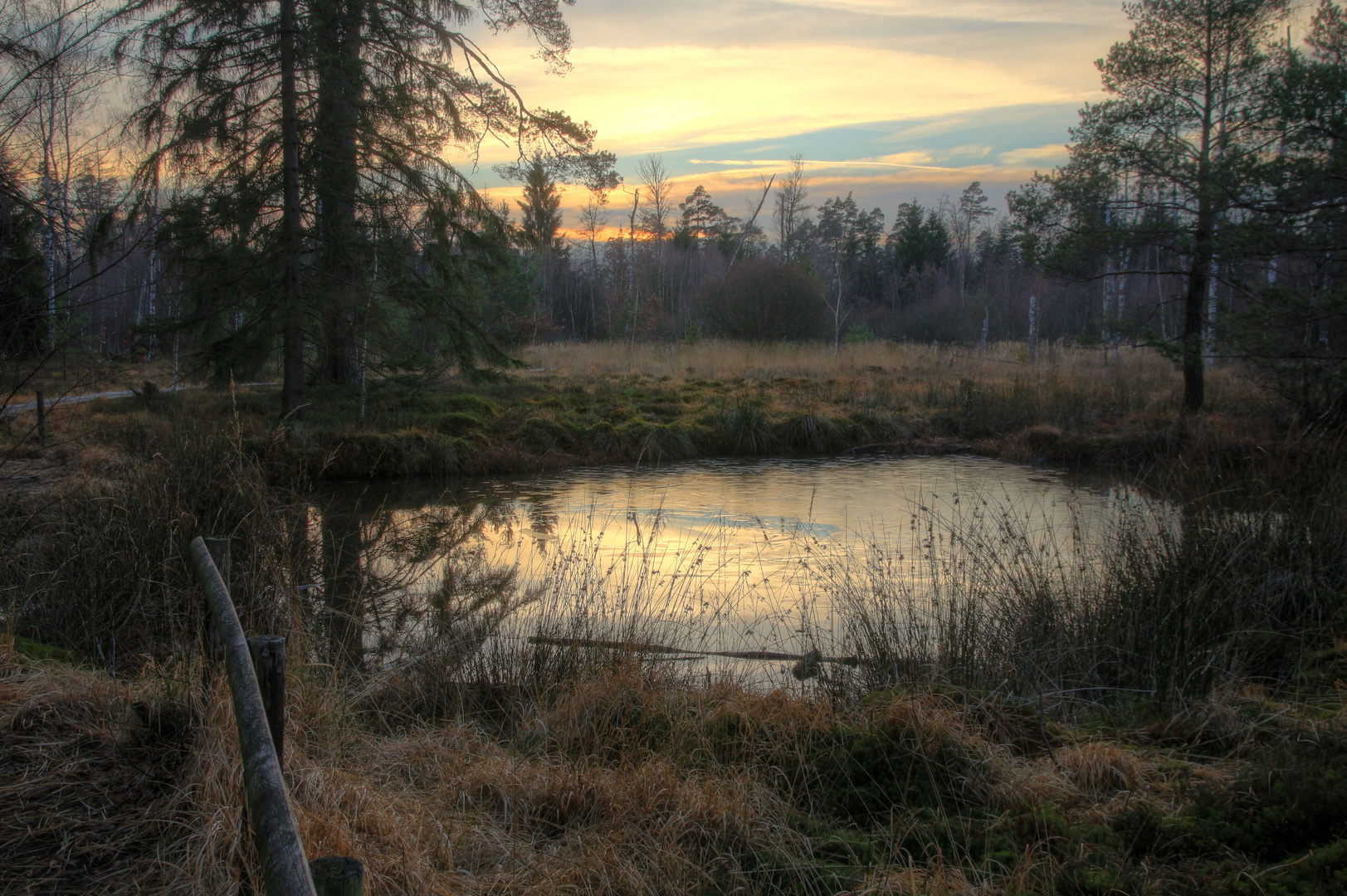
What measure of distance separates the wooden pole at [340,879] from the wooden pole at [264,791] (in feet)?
0.30

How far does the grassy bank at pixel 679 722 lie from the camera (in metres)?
2.37

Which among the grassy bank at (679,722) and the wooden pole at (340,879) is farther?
the grassy bank at (679,722)

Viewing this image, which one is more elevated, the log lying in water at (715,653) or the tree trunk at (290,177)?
the tree trunk at (290,177)

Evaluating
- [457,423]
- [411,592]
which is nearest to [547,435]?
[457,423]

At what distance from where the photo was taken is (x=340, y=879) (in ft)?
4.58

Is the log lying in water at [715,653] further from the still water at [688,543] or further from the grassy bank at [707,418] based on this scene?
the grassy bank at [707,418]

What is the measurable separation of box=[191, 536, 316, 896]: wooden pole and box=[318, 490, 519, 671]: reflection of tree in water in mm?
2457

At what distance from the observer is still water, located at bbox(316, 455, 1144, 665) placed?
5051 millimetres

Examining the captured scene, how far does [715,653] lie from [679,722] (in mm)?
1159

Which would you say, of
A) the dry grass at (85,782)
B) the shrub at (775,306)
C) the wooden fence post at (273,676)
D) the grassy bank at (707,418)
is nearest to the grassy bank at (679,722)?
the dry grass at (85,782)

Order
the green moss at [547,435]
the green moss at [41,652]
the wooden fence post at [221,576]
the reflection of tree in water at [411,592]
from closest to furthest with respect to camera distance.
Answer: the wooden fence post at [221,576] → the green moss at [41,652] → the reflection of tree in water at [411,592] → the green moss at [547,435]

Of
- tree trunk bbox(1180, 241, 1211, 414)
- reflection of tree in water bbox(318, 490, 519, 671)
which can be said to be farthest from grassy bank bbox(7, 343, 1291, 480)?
reflection of tree in water bbox(318, 490, 519, 671)

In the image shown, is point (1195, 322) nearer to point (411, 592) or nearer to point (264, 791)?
point (411, 592)

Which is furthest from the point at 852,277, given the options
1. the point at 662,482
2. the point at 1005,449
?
the point at 662,482
